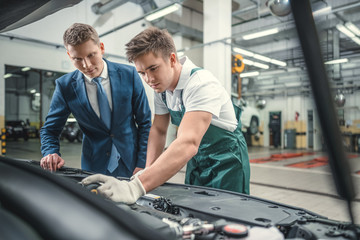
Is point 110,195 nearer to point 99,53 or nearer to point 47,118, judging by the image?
point 99,53

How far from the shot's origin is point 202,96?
114cm

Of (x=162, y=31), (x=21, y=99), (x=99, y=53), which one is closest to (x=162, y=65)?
(x=162, y=31)

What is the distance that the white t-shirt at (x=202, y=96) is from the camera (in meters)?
1.13

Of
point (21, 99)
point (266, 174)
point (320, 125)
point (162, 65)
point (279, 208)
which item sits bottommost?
point (266, 174)

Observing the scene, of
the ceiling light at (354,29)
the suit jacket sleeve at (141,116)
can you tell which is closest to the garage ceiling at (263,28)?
the ceiling light at (354,29)

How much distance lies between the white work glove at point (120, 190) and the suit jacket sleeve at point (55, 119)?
791 millimetres

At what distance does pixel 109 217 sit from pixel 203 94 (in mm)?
774

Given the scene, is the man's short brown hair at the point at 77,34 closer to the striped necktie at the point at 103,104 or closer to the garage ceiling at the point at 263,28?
the striped necktie at the point at 103,104

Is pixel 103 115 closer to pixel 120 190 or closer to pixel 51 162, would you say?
pixel 51 162

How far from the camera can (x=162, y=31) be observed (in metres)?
1.25

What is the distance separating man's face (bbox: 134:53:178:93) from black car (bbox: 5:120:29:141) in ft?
39.8

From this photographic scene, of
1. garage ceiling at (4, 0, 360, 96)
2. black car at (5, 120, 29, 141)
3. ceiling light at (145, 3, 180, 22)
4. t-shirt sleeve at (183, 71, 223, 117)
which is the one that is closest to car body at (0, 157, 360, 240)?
t-shirt sleeve at (183, 71, 223, 117)

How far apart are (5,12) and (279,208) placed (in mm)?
1057

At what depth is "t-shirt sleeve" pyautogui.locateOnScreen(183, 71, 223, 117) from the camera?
112cm
